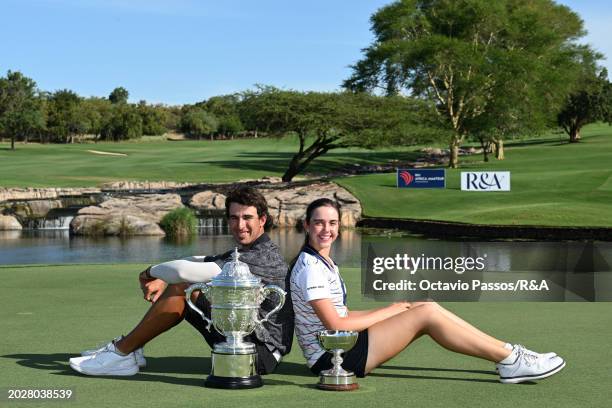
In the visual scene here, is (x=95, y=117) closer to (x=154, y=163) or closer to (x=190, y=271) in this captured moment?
(x=154, y=163)

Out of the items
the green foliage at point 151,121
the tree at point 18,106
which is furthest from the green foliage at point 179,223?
the green foliage at point 151,121

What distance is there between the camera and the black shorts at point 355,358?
682cm

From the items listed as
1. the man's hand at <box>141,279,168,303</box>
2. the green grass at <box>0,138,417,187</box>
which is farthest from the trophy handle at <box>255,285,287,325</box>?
the green grass at <box>0,138,417,187</box>

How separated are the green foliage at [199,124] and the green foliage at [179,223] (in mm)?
87882

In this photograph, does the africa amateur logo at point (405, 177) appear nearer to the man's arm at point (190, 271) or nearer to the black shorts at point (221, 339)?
the black shorts at point (221, 339)

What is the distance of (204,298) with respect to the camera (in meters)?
6.73

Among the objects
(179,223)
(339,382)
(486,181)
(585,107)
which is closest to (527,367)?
(339,382)

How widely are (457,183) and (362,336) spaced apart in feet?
159

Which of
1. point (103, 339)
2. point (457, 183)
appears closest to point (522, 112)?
point (457, 183)

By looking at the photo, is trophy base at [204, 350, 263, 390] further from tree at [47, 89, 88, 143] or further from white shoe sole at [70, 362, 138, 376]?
tree at [47, 89, 88, 143]

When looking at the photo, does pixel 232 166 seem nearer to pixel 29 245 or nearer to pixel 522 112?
pixel 522 112

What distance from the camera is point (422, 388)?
6.66 metres

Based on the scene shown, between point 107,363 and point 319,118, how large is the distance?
53507mm

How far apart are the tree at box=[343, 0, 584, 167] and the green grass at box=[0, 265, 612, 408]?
54246 mm
